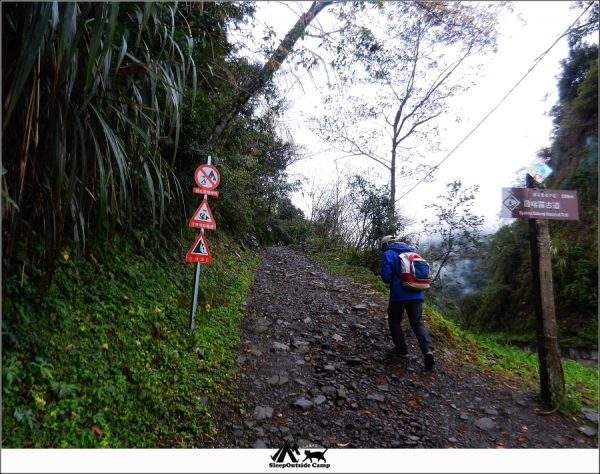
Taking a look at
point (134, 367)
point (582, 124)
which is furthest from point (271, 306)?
point (582, 124)

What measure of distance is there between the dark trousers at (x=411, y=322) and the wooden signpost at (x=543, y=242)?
1159 mm

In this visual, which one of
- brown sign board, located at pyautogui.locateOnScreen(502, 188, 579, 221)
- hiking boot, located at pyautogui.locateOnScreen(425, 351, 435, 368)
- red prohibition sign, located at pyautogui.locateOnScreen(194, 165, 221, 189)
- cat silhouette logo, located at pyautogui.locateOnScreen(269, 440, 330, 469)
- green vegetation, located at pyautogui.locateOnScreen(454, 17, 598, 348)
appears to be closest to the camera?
cat silhouette logo, located at pyautogui.locateOnScreen(269, 440, 330, 469)

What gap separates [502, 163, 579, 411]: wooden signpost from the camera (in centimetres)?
356

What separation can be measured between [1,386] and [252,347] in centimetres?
265

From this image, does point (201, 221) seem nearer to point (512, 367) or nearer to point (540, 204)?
point (540, 204)

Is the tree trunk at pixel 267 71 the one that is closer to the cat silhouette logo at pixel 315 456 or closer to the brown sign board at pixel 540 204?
the brown sign board at pixel 540 204

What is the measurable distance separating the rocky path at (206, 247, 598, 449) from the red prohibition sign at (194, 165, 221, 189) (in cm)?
208

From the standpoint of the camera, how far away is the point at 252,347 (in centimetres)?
439

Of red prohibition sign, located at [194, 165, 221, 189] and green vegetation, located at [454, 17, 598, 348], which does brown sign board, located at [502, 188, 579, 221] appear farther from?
red prohibition sign, located at [194, 165, 221, 189]

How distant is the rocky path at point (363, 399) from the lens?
2.92 metres

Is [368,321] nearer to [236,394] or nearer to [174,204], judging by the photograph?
[236,394]

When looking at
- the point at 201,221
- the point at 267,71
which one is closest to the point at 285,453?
the point at 201,221

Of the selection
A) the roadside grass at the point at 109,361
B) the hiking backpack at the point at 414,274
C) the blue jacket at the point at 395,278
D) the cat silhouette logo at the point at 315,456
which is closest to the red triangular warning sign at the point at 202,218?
the roadside grass at the point at 109,361

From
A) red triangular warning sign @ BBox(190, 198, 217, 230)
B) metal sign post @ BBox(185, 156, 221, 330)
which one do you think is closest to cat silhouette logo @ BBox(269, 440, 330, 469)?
metal sign post @ BBox(185, 156, 221, 330)
